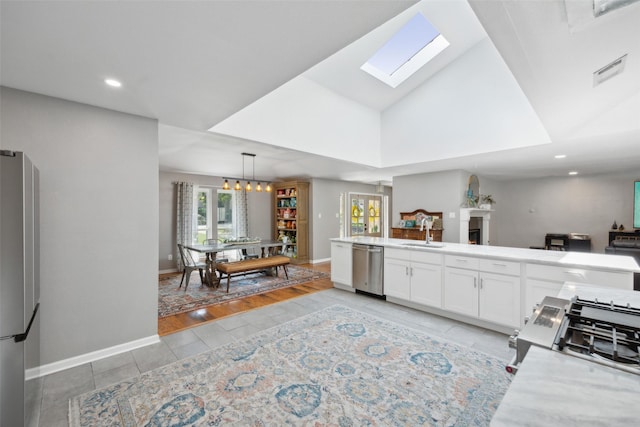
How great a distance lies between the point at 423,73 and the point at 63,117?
461 cm

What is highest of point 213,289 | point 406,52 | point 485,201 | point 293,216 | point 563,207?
point 406,52

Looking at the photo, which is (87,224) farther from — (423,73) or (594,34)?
(423,73)

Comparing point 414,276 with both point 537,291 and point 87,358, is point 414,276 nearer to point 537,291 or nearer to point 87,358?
point 537,291

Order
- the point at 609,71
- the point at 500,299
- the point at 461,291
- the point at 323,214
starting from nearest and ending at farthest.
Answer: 1. the point at 609,71
2. the point at 500,299
3. the point at 461,291
4. the point at 323,214

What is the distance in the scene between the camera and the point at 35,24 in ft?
4.58

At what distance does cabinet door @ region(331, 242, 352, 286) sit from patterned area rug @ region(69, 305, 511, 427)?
171 cm

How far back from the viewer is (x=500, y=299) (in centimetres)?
291

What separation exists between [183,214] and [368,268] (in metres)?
4.39

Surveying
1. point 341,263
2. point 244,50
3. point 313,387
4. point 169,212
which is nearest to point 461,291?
point 341,263

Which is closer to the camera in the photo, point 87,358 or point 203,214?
point 87,358

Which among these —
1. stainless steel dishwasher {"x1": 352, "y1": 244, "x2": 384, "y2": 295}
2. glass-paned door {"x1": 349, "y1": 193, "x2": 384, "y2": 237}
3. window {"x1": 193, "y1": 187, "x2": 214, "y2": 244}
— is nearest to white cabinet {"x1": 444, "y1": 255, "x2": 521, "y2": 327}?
stainless steel dishwasher {"x1": 352, "y1": 244, "x2": 384, "y2": 295}

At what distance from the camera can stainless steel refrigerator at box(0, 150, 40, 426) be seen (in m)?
1.47

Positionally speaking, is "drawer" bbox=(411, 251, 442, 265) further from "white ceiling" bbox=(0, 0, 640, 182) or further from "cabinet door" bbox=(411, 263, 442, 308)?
"white ceiling" bbox=(0, 0, 640, 182)

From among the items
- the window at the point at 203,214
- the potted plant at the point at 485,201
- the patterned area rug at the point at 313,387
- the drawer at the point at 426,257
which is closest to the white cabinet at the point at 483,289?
the drawer at the point at 426,257
